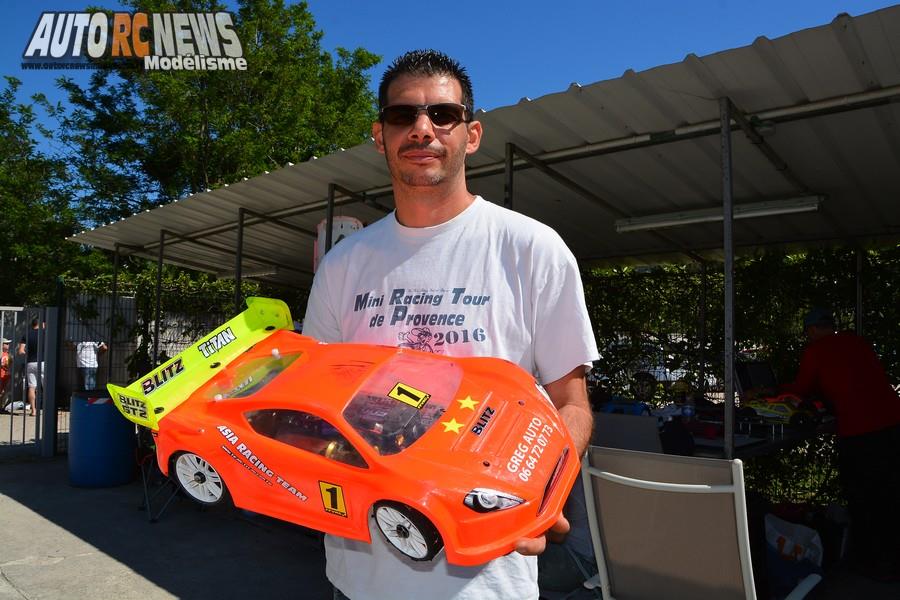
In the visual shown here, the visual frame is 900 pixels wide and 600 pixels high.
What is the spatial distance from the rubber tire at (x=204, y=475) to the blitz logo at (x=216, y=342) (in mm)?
222

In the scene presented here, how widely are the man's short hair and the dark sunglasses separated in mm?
52

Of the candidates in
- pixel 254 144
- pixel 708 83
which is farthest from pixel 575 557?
pixel 254 144

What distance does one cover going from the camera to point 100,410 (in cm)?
697

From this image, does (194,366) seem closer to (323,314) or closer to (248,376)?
(248,376)

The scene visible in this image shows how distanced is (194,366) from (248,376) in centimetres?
12

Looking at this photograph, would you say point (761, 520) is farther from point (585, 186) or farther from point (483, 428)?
point (483, 428)

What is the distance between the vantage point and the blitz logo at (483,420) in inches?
45.6

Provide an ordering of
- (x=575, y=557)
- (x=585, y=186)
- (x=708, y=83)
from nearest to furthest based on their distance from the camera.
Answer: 1. (x=708, y=83)
2. (x=575, y=557)
3. (x=585, y=186)

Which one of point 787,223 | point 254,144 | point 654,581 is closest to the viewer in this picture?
→ point 654,581

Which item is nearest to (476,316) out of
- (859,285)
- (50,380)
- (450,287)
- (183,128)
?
(450,287)

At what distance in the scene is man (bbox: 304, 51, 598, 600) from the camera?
131 cm

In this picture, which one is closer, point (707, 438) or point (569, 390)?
point (569, 390)

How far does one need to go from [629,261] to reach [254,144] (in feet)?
46.9

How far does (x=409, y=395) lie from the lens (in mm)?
1210
